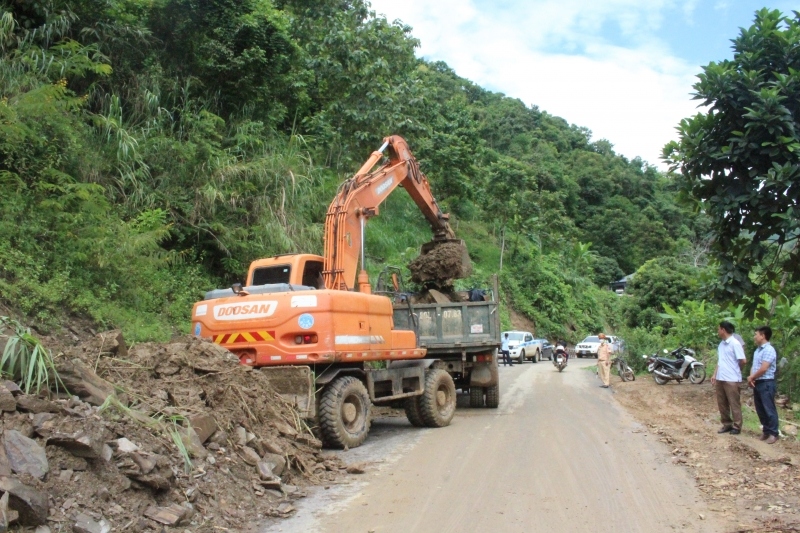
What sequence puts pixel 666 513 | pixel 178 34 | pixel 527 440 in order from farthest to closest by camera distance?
pixel 178 34 → pixel 527 440 → pixel 666 513

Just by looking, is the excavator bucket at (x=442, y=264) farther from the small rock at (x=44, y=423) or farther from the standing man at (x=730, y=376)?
the small rock at (x=44, y=423)

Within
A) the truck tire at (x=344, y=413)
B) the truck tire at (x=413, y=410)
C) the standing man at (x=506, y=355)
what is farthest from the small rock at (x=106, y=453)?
the standing man at (x=506, y=355)

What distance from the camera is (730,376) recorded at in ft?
31.0

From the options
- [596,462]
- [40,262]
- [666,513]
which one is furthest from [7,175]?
[666,513]

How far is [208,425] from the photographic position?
21.4ft

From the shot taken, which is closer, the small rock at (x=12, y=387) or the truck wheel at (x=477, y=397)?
the small rock at (x=12, y=387)

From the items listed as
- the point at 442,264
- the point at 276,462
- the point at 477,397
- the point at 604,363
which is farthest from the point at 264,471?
the point at 604,363

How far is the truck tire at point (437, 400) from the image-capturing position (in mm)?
10844

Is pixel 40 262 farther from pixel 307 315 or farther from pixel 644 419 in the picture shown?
pixel 644 419

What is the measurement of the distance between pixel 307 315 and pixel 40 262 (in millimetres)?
5516

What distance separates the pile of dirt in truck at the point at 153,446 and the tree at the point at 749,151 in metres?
A: 6.18

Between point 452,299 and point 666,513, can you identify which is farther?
point 452,299

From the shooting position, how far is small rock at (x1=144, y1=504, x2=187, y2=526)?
4.96m

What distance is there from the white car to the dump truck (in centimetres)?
1815
